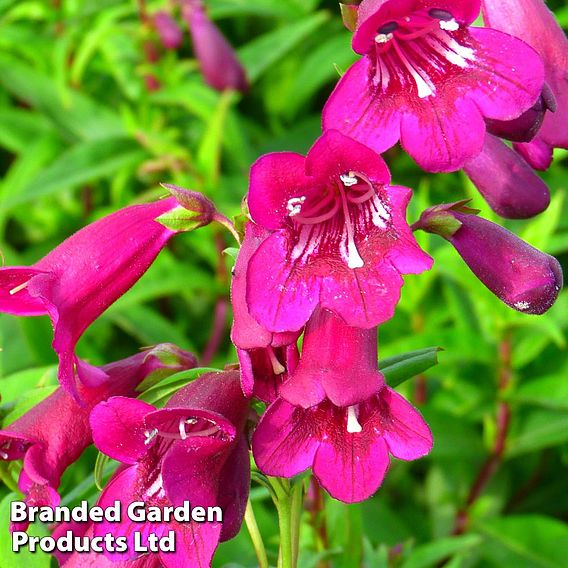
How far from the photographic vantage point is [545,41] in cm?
120

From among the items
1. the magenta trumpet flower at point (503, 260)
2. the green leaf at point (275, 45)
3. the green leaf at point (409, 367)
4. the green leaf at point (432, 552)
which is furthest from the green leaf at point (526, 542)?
the green leaf at point (275, 45)

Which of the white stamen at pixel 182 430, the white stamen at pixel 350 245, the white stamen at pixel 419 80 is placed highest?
the white stamen at pixel 419 80

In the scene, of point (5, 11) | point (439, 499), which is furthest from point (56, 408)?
point (5, 11)

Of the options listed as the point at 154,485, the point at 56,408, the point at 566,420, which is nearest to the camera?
the point at 154,485

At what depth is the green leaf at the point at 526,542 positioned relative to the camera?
2275 millimetres

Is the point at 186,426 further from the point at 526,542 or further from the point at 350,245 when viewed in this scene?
the point at 526,542

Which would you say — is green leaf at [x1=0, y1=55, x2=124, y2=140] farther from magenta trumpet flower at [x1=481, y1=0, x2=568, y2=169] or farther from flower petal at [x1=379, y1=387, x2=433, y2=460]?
flower petal at [x1=379, y1=387, x2=433, y2=460]

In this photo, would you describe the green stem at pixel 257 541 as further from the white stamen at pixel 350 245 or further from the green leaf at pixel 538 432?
the green leaf at pixel 538 432

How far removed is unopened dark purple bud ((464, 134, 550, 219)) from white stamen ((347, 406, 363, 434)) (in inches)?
14.4

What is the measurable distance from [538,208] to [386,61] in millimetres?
312

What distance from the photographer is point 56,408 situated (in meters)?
1.22

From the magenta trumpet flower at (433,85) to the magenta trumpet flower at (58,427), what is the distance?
0.42 meters

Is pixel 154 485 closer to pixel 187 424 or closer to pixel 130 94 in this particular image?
pixel 187 424

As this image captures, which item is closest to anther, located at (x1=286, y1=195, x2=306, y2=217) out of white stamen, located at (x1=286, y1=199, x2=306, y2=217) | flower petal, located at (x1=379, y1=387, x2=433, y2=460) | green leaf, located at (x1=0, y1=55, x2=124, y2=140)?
white stamen, located at (x1=286, y1=199, x2=306, y2=217)
